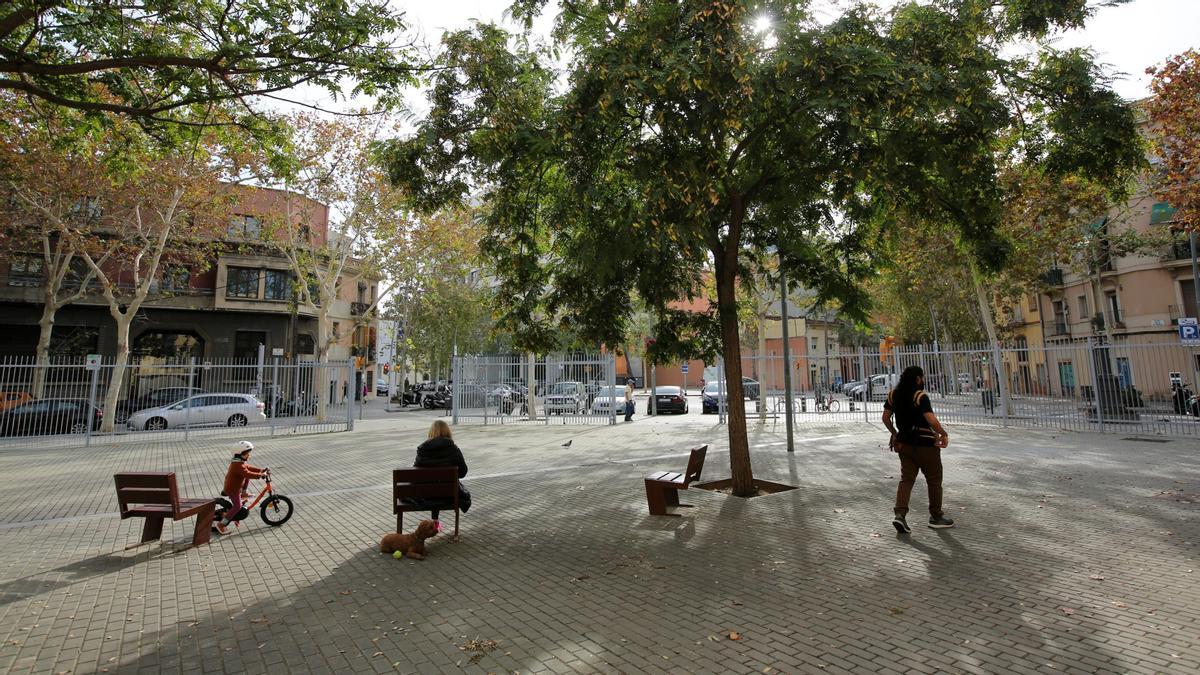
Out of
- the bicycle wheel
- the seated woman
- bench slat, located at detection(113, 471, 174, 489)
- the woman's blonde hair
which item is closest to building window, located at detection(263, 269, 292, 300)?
the bicycle wheel

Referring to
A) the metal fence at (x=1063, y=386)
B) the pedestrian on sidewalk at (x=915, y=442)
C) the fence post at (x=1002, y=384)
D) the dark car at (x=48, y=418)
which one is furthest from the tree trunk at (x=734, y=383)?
the dark car at (x=48, y=418)

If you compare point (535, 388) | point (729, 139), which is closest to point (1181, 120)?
point (729, 139)

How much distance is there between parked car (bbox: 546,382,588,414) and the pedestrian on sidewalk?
55.1 feet

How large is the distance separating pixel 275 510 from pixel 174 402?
15.8 m

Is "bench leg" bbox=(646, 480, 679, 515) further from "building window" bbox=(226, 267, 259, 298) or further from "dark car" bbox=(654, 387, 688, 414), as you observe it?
"building window" bbox=(226, 267, 259, 298)

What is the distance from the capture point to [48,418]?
54.9 ft

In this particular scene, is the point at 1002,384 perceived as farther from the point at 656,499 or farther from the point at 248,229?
the point at 248,229

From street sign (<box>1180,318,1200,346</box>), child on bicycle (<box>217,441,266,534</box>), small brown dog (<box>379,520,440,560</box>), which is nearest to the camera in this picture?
small brown dog (<box>379,520,440,560</box>)

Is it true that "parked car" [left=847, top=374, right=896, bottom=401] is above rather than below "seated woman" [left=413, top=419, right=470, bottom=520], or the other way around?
above

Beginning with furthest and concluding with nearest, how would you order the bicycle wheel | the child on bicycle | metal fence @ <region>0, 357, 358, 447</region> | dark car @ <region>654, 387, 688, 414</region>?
dark car @ <region>654, 387, 688, 414</region> < metal fence @ <region>0, 357, 358, 447</region> < the bicycle wheel < the child on bicycle

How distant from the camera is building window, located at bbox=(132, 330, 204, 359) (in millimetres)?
32406


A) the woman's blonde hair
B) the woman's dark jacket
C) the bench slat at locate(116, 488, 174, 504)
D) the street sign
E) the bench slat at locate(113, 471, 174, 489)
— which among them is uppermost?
the street sign

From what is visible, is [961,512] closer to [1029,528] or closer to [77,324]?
[1029,528]

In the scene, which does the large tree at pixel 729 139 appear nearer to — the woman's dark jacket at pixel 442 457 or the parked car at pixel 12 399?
the woman's dark jacket at pixel 442 457
